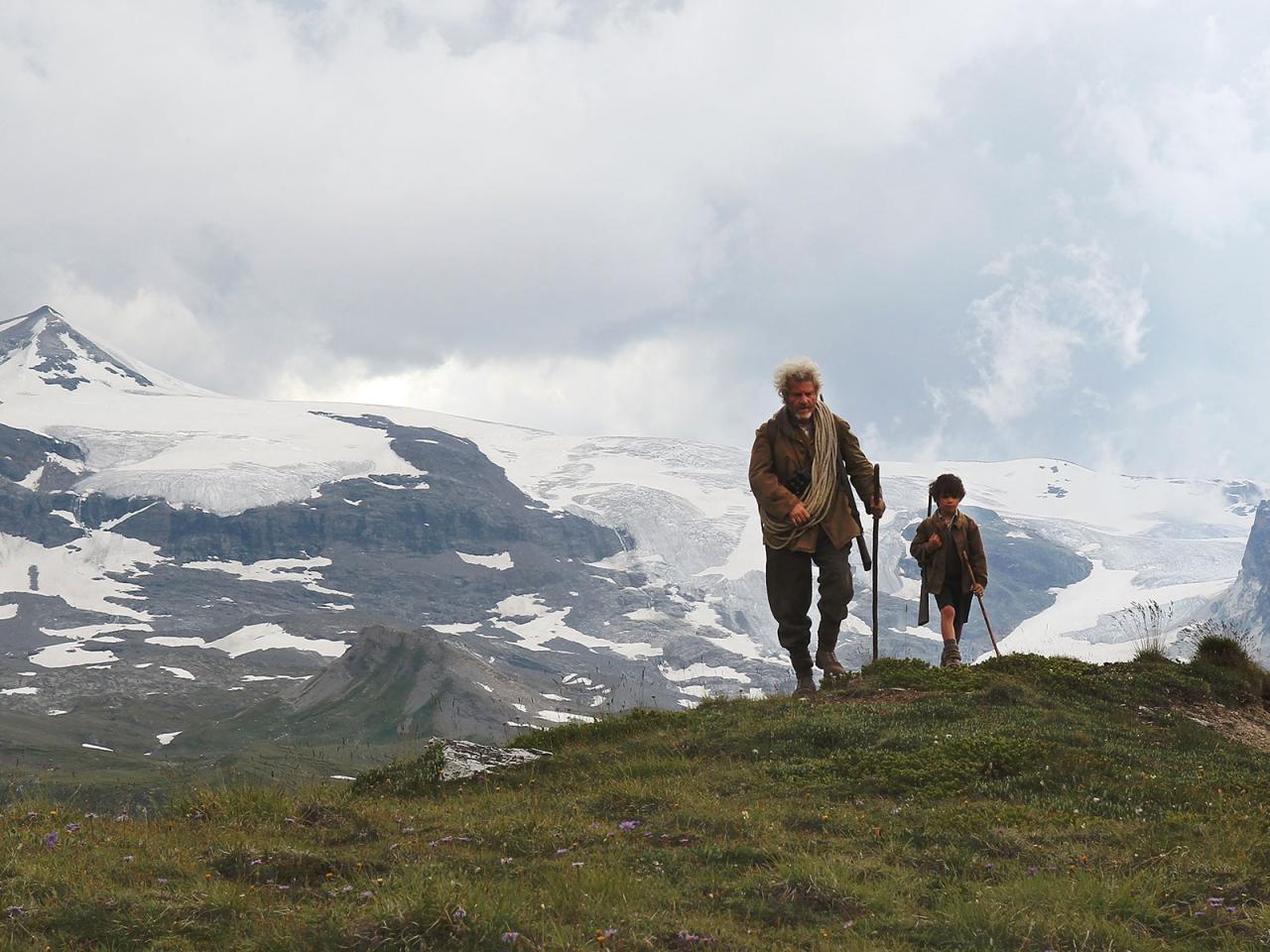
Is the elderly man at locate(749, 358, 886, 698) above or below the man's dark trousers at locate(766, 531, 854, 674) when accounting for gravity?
above

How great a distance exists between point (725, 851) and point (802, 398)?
7662 millimetres

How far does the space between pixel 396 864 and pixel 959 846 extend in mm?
4087

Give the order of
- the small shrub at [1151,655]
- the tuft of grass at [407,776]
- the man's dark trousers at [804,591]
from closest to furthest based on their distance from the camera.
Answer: the tuft of grass at [407,776] < the man's dark trousers at [804,591] < the small shrub at [1151,655]

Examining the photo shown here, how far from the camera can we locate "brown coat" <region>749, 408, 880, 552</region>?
15.0 metres

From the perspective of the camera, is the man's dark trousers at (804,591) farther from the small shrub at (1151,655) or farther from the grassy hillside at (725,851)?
the small shrub at (1151,655)

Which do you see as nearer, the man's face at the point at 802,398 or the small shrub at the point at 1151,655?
the man's face at the point at 802,398

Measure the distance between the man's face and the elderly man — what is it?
0.01m

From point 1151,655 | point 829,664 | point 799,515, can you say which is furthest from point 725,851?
point 1151,655

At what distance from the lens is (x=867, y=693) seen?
1648 centimetres

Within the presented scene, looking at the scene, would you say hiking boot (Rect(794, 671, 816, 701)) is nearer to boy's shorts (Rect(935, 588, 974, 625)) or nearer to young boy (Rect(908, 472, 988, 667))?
young boy (Rect(908, 472, 988, 667))

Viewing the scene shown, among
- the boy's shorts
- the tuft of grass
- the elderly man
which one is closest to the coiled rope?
the elderly man

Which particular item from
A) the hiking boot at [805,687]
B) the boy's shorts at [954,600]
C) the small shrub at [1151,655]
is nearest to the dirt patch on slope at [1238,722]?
the small shrub at [1151,655]

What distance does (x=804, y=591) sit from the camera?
51.6 feet

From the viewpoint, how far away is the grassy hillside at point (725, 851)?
666cm
